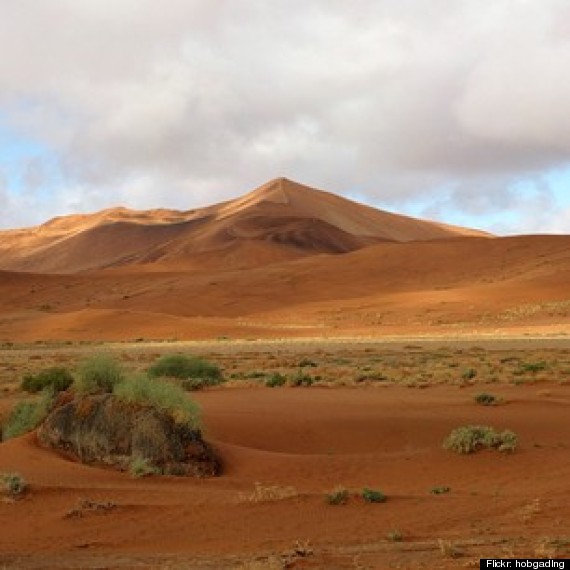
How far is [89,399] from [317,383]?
12044 millimetres

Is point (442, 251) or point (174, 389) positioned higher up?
point (442, 251)

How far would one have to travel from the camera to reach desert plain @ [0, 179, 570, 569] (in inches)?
351

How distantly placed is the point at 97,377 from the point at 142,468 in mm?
3376

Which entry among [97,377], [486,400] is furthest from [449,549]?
[486,400]

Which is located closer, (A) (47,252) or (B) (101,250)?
(B) (101,250)

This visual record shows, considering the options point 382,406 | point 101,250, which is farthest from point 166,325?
point 101,250

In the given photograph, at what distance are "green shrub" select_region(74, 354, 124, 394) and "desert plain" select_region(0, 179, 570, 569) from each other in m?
1.41

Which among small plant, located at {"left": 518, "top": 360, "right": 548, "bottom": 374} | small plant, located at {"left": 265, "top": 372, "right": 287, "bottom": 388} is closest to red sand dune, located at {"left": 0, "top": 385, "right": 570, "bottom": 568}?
small plant, located at {"left": 265, "top": 372, "right": 287, "bottom": 388}

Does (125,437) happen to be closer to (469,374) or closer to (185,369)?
(185,369)

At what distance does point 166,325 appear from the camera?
2213 inches

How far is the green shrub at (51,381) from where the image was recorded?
2108 centimetres

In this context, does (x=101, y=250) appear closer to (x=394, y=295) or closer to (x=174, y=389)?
(x=394, y=295)

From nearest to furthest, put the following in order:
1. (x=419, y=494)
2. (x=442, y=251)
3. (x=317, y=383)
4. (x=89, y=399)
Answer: (x=419, y=494) < (x=89, y=399) < (x=317, y=383) < (x=442, y=251)

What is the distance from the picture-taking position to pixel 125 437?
13055mm
